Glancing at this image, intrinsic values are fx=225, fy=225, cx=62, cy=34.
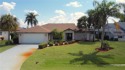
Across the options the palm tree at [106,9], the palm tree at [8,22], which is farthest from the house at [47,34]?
the palm tree at [106,9]

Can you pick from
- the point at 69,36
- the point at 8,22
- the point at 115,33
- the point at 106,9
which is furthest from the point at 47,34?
the point at 115,33

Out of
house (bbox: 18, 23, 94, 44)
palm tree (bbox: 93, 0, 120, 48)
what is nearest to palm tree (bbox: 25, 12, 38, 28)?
house (bbox: 18, 23, 94, 44)

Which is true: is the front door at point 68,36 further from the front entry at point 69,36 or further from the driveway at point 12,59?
the driveway at point 12,59

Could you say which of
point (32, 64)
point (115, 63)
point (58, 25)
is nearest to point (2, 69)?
point (32, 64)

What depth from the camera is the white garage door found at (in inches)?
1996

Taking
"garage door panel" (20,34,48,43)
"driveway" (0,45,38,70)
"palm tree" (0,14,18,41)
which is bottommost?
"driveway" (0,45,38,70)

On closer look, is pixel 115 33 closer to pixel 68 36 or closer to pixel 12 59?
pixel 68 36

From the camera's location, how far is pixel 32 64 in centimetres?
2370

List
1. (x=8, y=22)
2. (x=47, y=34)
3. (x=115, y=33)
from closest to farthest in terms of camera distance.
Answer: (x=8, y=22), (x=47, y=34), (x=115, y=33)

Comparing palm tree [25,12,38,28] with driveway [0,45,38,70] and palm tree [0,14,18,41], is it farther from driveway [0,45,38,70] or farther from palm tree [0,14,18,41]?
driveway [0,45,38,70]

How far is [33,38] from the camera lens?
1997 inches

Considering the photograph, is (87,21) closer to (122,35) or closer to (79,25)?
(79,25)

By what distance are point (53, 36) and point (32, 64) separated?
1075 inches

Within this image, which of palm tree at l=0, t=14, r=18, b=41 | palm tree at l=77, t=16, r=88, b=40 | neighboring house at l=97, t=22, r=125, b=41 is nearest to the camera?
palm tree at l=0, t=14, r=18, b=41
